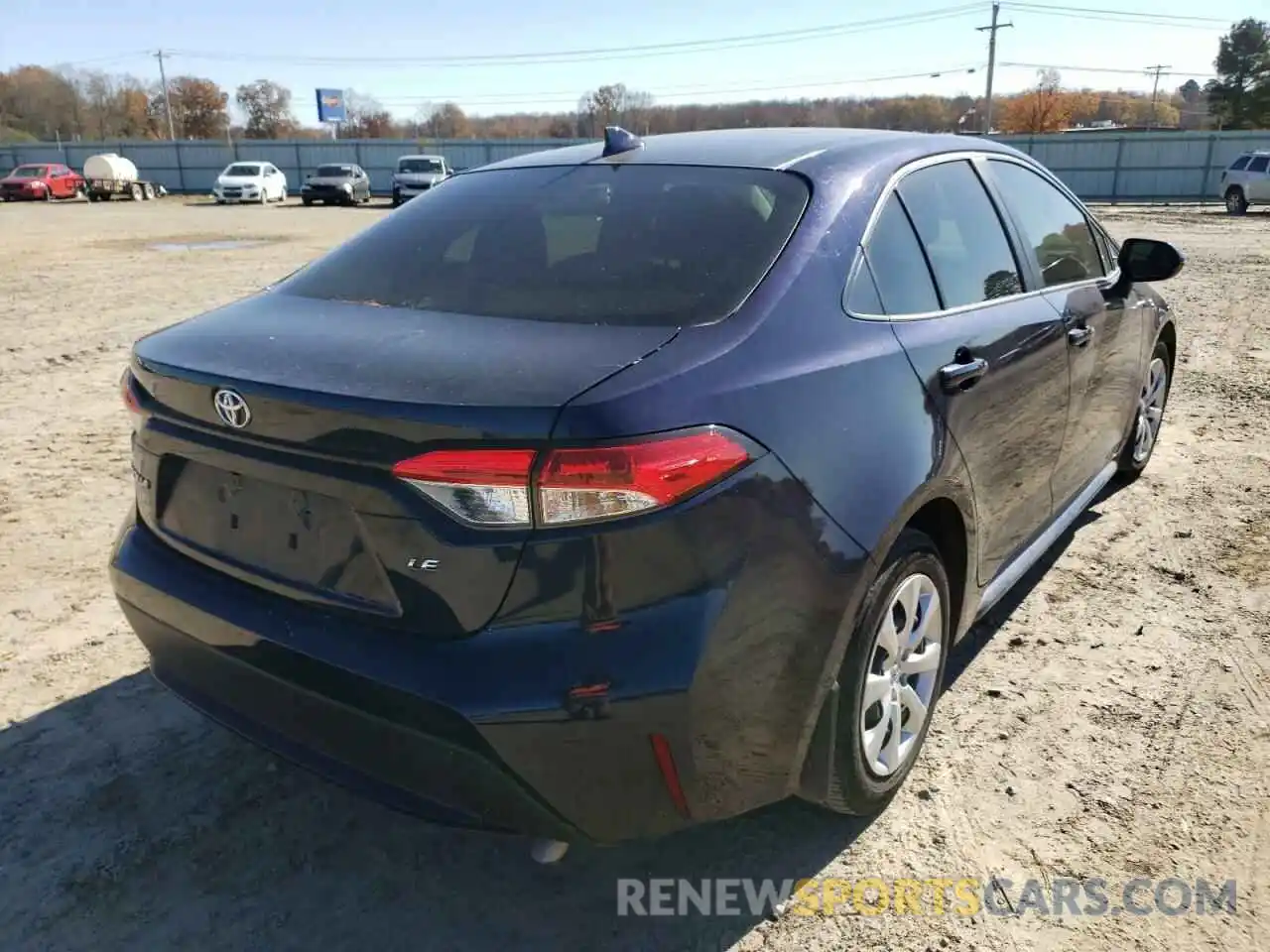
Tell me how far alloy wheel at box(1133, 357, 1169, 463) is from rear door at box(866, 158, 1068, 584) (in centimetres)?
184

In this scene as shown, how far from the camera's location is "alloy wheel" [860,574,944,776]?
246 cm

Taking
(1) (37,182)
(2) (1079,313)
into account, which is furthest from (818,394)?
(1) (37,182)

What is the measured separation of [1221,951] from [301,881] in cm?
216

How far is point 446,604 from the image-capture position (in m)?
1.88

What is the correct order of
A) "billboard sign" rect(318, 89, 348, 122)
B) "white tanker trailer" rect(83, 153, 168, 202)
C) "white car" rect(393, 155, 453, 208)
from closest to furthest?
"white car" rect(393, 155, 453, 208)
"white tanker trailer" rect(83, 153, 168, 202)
"billboard sign" rect(318, 89, 348, 122)

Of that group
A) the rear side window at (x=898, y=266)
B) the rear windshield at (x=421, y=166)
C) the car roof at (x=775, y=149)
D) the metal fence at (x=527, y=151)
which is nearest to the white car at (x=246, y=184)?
the metal fence at (x=527, y=151)

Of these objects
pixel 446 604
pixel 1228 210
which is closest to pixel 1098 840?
pixel 446 604

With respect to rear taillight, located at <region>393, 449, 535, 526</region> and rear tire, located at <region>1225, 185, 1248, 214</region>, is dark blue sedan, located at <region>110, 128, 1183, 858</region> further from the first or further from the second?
rear tire, located at <region>1225, 185, 1248, 214</region>

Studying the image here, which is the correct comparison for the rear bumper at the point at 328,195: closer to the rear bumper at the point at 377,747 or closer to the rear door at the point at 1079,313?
the rear door at the point at 1079,313

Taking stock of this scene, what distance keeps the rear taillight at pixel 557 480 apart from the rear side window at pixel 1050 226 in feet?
7.31

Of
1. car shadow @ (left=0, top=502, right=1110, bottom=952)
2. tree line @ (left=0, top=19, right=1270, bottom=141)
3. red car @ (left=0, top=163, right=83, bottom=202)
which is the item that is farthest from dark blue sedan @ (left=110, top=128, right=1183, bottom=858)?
tree line @ (left=0, top=19, right=1270, bottom=141)

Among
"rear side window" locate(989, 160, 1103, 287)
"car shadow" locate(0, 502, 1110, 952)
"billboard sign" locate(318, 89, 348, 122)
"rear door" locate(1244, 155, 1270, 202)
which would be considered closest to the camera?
"car shadow" locate(0, 502, 1110, 952)

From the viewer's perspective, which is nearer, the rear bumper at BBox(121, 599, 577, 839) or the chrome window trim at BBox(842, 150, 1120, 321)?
the rear bumper at BBox(121, 599, 577, 839)

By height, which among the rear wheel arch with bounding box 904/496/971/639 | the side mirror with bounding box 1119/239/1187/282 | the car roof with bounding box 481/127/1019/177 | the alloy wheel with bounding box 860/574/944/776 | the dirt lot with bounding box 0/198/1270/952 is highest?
the car roof with bounding box 481/127/1019/177
